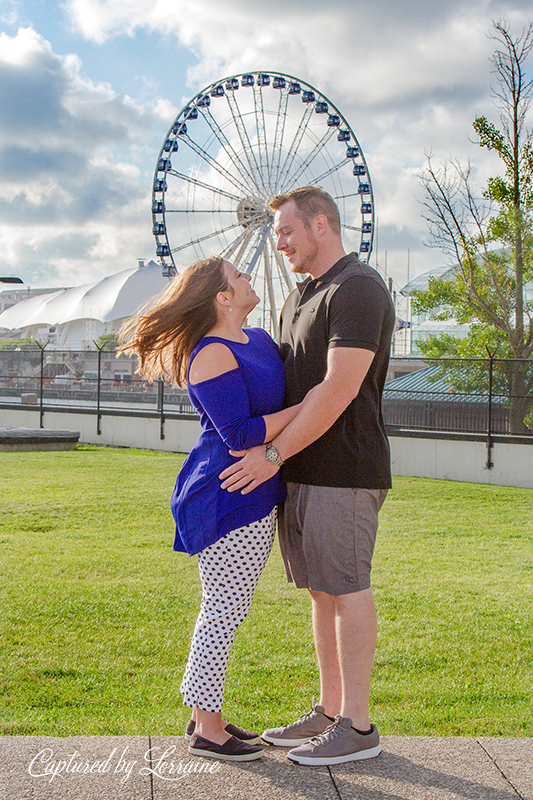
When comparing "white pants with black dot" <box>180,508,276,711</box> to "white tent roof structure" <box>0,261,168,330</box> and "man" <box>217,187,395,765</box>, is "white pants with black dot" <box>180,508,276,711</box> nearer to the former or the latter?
"man" <box>217,187,395,765</box>

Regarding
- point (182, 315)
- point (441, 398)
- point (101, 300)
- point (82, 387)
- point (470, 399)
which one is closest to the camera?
point (182, 315)

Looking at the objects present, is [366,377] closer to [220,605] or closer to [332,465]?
[332,465]

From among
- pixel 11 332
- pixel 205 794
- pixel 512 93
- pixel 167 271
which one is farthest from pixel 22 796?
pixel 11 332

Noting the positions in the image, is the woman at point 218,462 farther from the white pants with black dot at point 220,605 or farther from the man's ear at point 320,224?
the man's ear at point 320,224

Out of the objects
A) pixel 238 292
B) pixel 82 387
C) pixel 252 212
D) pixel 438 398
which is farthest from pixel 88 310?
pixel 238 292

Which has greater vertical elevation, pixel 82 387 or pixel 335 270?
pixel 335 270

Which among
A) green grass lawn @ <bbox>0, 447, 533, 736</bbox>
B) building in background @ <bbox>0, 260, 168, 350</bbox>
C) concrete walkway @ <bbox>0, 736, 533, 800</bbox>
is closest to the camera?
concrete walkway @ <bbox>0, 736, 533, 800</bbox>

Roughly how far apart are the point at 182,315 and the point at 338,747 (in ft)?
4.73

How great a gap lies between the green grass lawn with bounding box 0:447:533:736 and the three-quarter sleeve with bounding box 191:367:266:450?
3.88 ft

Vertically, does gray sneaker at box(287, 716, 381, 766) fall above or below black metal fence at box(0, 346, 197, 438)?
below

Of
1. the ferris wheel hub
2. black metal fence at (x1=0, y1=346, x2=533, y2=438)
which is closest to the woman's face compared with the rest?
black metal fence at (x1=0, y1=346, x2=533, y2=438)

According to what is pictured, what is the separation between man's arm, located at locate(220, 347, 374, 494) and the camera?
2.30 meters

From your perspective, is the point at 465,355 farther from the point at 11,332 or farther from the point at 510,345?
the point at 11,332

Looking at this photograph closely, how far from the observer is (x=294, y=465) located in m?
2.48
